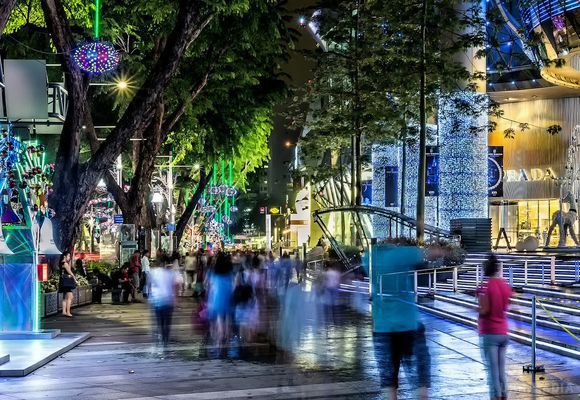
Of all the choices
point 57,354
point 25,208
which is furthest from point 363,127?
point 57,354

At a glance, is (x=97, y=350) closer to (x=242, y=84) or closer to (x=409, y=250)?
(x=409, y=250)

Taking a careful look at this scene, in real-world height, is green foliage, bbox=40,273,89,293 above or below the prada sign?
below

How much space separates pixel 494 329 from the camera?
9.00 m

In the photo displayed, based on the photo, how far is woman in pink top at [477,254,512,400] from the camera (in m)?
8.98

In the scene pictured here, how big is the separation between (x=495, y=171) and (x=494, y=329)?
33062 mm

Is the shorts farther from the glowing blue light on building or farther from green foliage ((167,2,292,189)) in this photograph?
the glowing blue light on building

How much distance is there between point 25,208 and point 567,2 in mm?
19655

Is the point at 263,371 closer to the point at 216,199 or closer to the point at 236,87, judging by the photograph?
the point at 236,87

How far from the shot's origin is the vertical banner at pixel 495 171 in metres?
39.6

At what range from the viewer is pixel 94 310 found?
24047 millimetres

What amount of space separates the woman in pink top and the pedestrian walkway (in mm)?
1178

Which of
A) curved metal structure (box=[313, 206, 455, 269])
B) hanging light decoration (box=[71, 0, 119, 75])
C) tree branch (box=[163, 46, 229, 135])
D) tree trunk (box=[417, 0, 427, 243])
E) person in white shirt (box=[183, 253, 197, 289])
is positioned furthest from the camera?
curved metal structure (box=[313, 206, 455, 269])

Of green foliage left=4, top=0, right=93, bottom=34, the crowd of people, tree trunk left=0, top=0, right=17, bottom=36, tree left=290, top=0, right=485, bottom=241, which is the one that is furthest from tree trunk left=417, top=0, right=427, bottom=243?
tree trunk left=0, top=0, right=17, bottom=36

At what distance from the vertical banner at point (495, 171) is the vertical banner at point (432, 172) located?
500 centimetres
